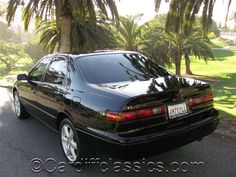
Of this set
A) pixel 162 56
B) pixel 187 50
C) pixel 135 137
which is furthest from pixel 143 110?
pixel 187 50

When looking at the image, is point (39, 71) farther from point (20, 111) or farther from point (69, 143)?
point (69, 143)

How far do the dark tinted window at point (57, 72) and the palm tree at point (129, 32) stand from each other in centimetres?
1738

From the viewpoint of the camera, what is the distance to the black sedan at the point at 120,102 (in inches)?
144

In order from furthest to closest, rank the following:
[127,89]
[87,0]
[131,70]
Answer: [87,0] → [131,70] → [127,89]

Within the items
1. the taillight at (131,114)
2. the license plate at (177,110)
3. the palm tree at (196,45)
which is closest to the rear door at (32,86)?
the taillight at (131,114)

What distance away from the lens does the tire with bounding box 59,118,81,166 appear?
4.27 m

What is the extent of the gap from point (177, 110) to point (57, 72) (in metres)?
2.09

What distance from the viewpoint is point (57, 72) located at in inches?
199

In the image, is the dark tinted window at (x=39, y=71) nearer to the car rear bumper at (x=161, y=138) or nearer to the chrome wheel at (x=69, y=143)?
the chrome wheel at (x=69, y=143)

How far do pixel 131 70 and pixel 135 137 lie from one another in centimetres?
139

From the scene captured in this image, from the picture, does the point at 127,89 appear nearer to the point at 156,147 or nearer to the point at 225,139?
the point at 156,147

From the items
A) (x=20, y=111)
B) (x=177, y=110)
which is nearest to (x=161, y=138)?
(x=177, y=110)

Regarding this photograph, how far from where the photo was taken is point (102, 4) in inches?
486

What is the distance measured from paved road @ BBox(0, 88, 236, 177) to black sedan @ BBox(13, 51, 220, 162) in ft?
1.18
